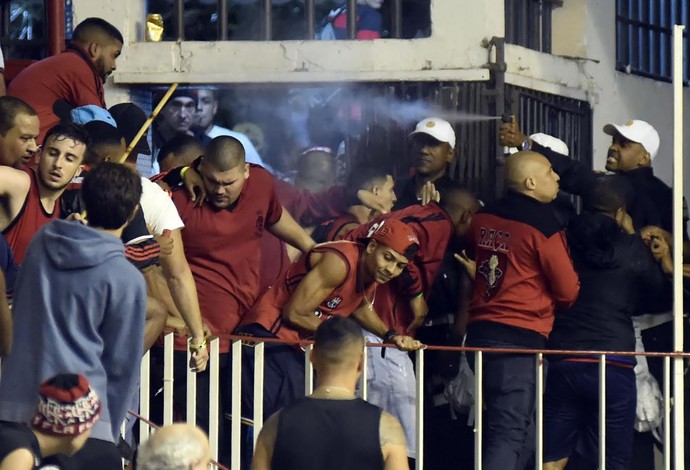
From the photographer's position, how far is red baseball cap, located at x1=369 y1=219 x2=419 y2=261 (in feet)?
29.5

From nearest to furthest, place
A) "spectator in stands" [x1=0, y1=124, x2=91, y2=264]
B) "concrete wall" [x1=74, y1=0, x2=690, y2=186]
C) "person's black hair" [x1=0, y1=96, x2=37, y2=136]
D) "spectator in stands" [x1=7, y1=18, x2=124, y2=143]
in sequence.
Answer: "spectator in stands" [x1=0, y1=124, x2=91, y2=264] < "person's black hair" [x1=0, y1=96, x2=37, y2=136] < "spectator in stands" [x1=7, y1=18, x2=124, y2=143] < "concrete wall" [x1=74, y1=0, x2=690, y2=186]

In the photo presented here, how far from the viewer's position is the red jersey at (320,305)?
9109 millimetres

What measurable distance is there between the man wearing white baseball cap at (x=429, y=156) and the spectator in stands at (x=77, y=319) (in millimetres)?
3733

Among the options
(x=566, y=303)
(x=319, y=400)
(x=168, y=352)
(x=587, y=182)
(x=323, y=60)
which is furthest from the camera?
(x=323, y=60)

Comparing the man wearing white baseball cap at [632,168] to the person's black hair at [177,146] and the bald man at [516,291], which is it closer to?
the bald man at [516,291]

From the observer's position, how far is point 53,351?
6922 mm

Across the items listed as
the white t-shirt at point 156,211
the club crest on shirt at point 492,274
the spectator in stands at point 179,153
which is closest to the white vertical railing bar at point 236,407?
the white t-shirt at point 156,211

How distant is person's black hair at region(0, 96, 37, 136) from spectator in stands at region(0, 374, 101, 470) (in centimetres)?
239

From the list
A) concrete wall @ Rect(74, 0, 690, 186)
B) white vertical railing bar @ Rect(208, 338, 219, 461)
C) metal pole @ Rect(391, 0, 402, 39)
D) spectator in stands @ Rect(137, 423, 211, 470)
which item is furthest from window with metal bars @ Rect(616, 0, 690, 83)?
spectator in stands @ Rect(137, 423, 211, 470)

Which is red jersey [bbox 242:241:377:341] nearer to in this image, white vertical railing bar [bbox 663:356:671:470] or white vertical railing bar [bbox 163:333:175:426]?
white vertical railing bar [bbox 163:333:175:426]

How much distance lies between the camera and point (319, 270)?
9.05m

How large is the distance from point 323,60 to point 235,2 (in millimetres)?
792

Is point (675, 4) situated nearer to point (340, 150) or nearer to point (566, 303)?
point (340, 150)

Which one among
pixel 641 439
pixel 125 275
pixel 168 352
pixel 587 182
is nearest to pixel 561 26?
pixel 587 182
